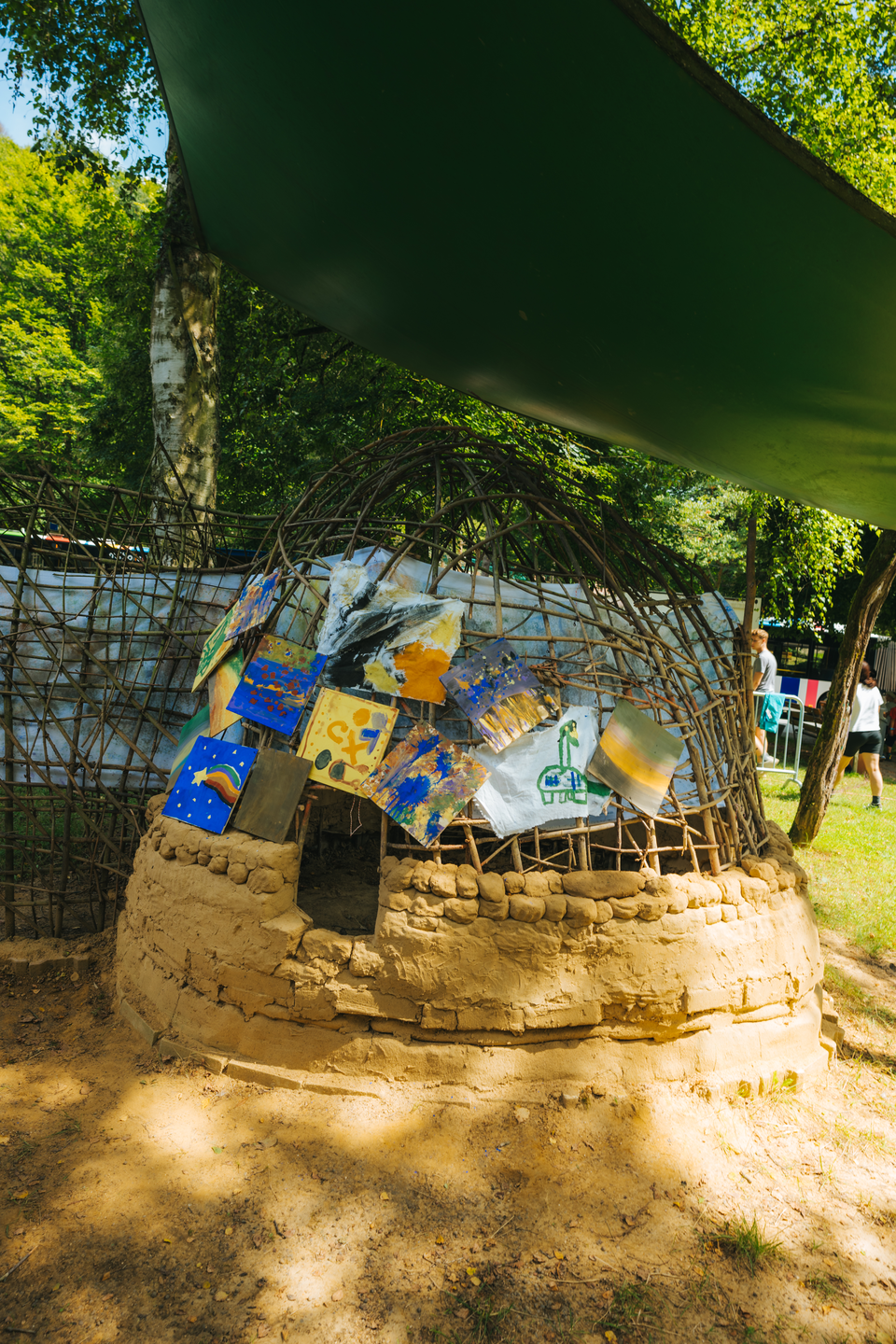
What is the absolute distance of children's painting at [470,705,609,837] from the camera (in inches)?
154

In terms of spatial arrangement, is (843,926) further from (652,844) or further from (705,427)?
(705,427)

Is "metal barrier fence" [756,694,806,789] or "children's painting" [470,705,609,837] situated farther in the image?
"metal barrier fence" [756,694,806,789]

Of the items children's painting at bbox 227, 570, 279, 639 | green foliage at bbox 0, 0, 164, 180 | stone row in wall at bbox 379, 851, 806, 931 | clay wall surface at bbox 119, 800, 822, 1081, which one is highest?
green foliage at bbox 0, 0, 164, 180

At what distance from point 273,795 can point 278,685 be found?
2.00ft

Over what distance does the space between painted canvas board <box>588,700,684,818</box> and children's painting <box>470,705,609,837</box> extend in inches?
2.9

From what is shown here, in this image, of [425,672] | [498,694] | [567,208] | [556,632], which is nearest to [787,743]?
[556,632]

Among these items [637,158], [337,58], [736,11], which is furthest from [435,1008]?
[736,11]

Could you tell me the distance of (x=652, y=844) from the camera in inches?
166

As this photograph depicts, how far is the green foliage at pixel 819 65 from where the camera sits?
971 cm

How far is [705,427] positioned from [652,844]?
2262 mm

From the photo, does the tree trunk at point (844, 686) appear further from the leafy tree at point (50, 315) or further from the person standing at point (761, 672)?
the leafy tree at point (50, 315)

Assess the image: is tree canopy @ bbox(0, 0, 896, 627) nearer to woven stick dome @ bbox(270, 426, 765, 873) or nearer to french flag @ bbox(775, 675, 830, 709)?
A: french flag @ bbox(775, 675, 830, 709)

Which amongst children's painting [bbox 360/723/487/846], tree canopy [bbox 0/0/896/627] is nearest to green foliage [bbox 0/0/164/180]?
tree canopy [bbox 0/0/896/627]

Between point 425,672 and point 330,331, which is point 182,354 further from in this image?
point 425,672
